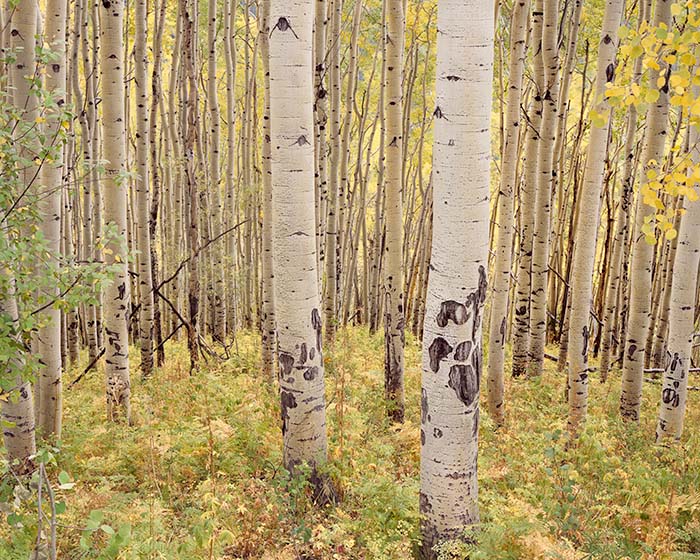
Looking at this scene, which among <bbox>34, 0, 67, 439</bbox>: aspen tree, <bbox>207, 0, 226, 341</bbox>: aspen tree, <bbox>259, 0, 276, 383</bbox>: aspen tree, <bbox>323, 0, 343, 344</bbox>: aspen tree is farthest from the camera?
<bbox>323, 0, 343, 344</bbox>: aspen tree

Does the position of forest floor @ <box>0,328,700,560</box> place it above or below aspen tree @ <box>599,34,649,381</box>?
below

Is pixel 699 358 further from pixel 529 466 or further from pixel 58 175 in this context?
pixel 58 175

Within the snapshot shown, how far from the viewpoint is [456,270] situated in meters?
3.17

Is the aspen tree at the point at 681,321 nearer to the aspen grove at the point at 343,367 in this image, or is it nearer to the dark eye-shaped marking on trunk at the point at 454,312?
the aspen grove at the point at 343,367

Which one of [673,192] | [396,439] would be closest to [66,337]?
[396,439]

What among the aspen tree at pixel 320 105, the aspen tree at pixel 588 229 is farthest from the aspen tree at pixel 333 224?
the aspen tree at pixel 588 229

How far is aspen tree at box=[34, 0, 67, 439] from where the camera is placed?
452cm

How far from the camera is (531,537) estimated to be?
138 inches

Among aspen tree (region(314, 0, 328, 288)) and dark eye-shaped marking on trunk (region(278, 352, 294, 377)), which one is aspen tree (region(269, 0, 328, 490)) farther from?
aspen tree (region(314, 0, 328, 288))

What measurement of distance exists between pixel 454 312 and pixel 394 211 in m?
3.11

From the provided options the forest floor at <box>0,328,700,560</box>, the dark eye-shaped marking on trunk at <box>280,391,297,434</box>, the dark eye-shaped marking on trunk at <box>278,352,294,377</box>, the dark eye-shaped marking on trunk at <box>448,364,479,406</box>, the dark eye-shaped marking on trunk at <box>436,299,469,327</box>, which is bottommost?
the forest floor at <box>0,328,700,560</box>

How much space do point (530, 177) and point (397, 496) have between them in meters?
5.13

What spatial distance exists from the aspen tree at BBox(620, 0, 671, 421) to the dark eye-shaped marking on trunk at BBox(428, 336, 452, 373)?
12.9 feet

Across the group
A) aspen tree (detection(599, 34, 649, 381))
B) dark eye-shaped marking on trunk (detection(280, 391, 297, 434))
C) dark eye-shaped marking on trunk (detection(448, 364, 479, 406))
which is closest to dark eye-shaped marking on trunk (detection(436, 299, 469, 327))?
dark eye-shaped marking on trunk (detection(448, 364, 479, 406))
